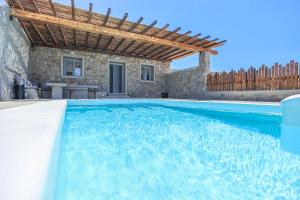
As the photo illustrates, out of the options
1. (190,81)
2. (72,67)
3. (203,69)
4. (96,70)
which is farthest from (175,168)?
(72,67)

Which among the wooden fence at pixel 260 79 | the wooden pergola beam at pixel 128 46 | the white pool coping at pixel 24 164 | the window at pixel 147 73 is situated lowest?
the white pool coping at pixel 24 164

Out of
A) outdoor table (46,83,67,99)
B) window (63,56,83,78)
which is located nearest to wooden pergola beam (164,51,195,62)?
window (63,56,83,78)

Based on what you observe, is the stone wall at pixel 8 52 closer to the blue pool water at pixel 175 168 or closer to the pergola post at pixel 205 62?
the blue pool water at pixel 175 168

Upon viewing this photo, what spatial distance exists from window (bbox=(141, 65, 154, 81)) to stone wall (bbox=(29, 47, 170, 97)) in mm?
299

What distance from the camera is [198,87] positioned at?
33.7 feet

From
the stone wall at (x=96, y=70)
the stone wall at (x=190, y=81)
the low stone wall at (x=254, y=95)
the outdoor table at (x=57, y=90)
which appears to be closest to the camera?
the low stone wall at (x=254, y=95)

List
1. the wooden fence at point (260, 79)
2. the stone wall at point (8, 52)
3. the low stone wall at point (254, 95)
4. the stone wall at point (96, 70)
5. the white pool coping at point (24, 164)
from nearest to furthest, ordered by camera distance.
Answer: the white pool coping at point (24, 164), the stone wall at point (8, 52), the wooden fence at point (260, 79), the low stone wall at point (254, 95), the stone wall at point (96, 70)

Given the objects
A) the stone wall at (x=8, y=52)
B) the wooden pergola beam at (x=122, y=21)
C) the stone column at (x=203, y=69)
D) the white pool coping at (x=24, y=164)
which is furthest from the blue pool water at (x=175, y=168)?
the stone column at (x=203, y=69)

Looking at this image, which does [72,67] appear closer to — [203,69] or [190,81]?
[190,81]

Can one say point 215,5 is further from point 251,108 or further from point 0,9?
point 0,9

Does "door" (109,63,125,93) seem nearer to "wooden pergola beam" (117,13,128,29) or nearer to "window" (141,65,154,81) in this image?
"window" (141,65,154,81)

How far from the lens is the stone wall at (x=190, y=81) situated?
9.94 m

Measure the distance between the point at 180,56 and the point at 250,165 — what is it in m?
11.2

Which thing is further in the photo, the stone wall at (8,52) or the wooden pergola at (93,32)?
the wooden pergola at (93,32)
